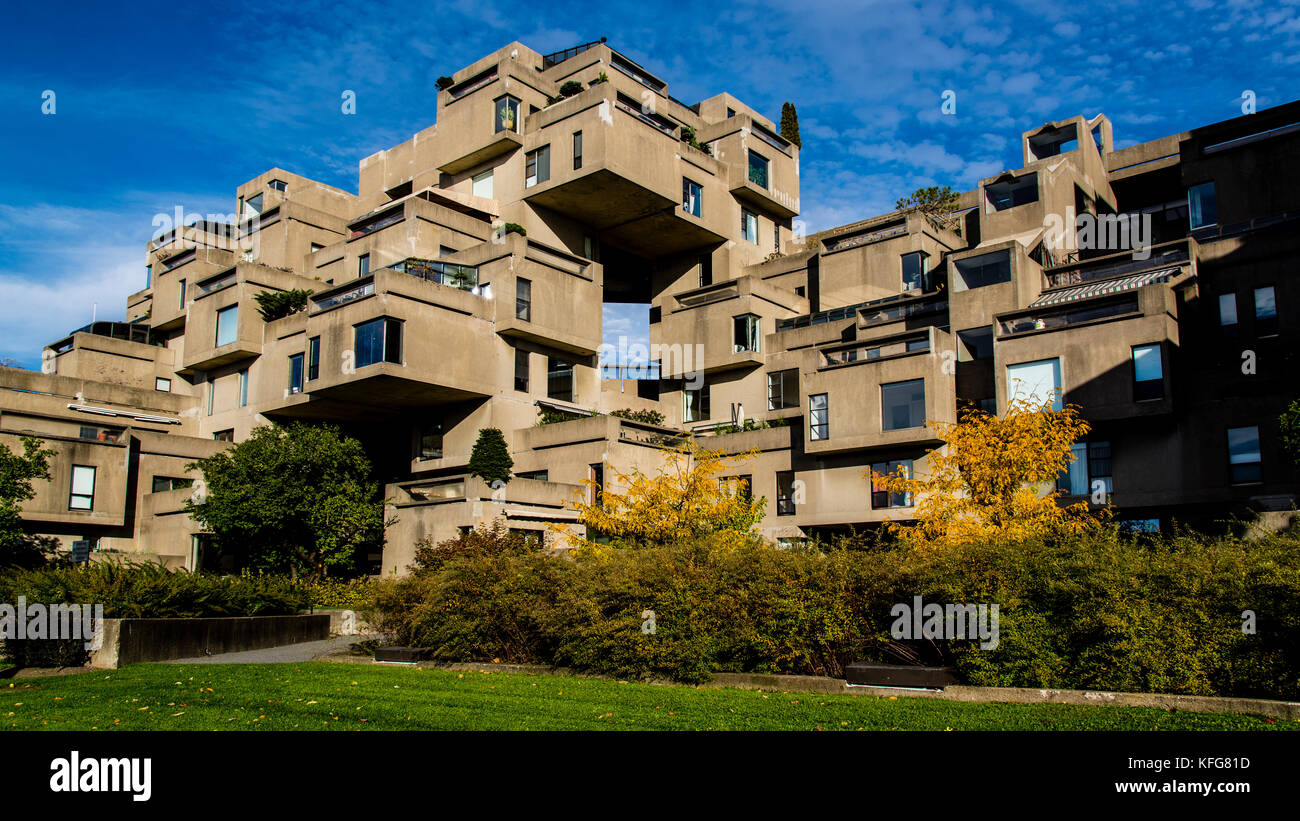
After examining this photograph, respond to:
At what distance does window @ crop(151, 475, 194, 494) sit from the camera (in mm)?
45781

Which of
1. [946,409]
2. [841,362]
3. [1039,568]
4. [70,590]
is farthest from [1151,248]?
[70,590]

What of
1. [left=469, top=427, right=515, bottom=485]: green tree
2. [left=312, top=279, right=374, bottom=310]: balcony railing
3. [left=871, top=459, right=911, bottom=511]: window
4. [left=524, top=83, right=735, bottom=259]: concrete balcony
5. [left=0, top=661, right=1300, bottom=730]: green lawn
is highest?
[left=524, top=83, right=735, bottom=259]: concrete balcony

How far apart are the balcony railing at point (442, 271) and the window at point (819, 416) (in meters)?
15.4

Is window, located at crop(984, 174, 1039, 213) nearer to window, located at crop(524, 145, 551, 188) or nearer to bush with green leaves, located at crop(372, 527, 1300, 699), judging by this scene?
window, located at crop(524, 145, 551, 188)

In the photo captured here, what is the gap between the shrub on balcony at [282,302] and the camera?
157 feet

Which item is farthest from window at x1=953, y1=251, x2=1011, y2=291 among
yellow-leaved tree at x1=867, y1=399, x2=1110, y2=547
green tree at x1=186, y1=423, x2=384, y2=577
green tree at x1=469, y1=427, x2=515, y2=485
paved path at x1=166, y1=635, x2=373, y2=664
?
paved path at x1=166, y1=635, x2=373, y2=664

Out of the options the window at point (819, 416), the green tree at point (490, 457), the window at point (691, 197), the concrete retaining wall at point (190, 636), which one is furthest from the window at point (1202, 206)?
the concrete retaining wall at point (190, 636)

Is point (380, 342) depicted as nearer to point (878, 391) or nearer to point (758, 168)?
point (878, 391)

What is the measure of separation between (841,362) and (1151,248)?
11.0m

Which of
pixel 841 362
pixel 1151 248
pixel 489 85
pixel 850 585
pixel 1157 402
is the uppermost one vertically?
pixel 489 85

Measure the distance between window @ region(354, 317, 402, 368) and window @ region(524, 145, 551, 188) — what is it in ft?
41.2

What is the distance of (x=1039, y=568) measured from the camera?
14328mm

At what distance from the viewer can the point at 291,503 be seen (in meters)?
35.8
